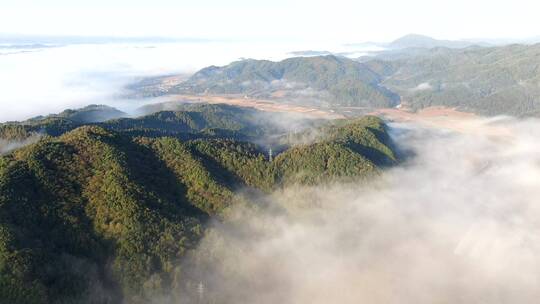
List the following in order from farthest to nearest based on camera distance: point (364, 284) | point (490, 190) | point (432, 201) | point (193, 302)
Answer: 1. point (490, 190)
2. point (432, 201)
3. point (364, 284)
4. point (193, 302)

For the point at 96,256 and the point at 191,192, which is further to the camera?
the point at 191,192

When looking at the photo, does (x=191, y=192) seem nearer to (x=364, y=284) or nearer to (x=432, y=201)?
(x=364, y=284)

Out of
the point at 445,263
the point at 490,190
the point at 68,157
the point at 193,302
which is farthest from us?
the point at 490,190

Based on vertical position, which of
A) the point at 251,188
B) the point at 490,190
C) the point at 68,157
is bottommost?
the point at 490,190

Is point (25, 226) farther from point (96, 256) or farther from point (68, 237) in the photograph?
point (96, 256)

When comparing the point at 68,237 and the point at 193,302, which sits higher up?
the point at 68,237

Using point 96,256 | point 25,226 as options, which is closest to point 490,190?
point 96,256
